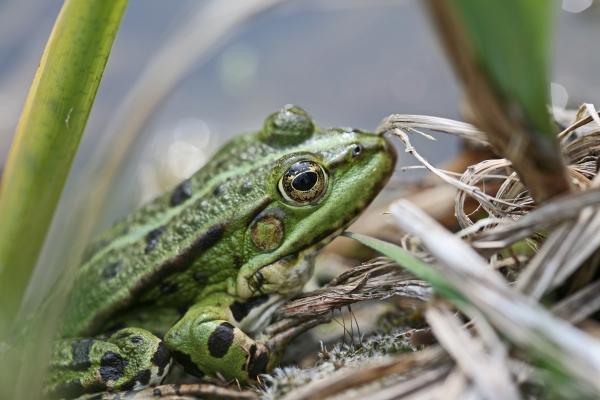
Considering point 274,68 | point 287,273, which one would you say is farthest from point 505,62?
point 274,68

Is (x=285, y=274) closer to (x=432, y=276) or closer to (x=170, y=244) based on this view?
(x=170, y=244)

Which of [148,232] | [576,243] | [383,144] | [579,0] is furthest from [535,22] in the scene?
[579,0]

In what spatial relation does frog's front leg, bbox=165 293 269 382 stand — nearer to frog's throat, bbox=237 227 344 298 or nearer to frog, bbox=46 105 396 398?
frog, bbox=46 105 396 398

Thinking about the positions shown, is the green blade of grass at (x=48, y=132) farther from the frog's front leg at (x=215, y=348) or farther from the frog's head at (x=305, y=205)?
the frog's head at (x=305, y=205)

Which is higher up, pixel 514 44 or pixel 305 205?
pixel 514 44

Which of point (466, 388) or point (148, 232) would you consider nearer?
point (466, 388)

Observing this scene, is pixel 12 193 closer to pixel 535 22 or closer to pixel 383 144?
pixel 383 144
